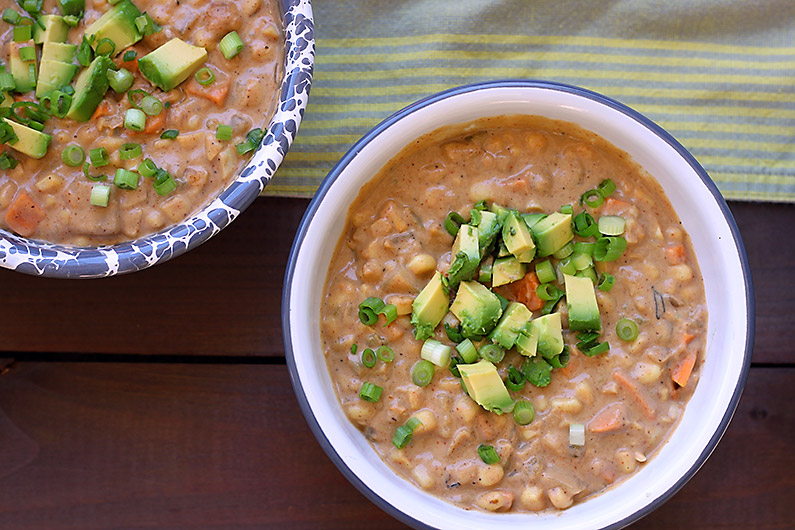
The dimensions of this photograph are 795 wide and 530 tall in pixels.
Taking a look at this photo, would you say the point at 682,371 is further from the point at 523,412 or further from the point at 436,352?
the point at 436,352

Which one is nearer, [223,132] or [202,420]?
[223,132]

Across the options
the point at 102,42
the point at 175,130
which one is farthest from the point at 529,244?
the point at 102,42

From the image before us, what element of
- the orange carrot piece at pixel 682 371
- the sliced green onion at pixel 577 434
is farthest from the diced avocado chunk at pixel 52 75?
the orange carrot piece at pixel 682 371

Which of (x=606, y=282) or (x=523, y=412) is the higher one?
(x=606, y=282)

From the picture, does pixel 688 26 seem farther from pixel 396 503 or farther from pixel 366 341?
pixel 396 503

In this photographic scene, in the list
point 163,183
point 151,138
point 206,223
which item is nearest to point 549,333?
point 206,223

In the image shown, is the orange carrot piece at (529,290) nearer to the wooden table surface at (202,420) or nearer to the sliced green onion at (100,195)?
the wooden table surface at (202,420)
